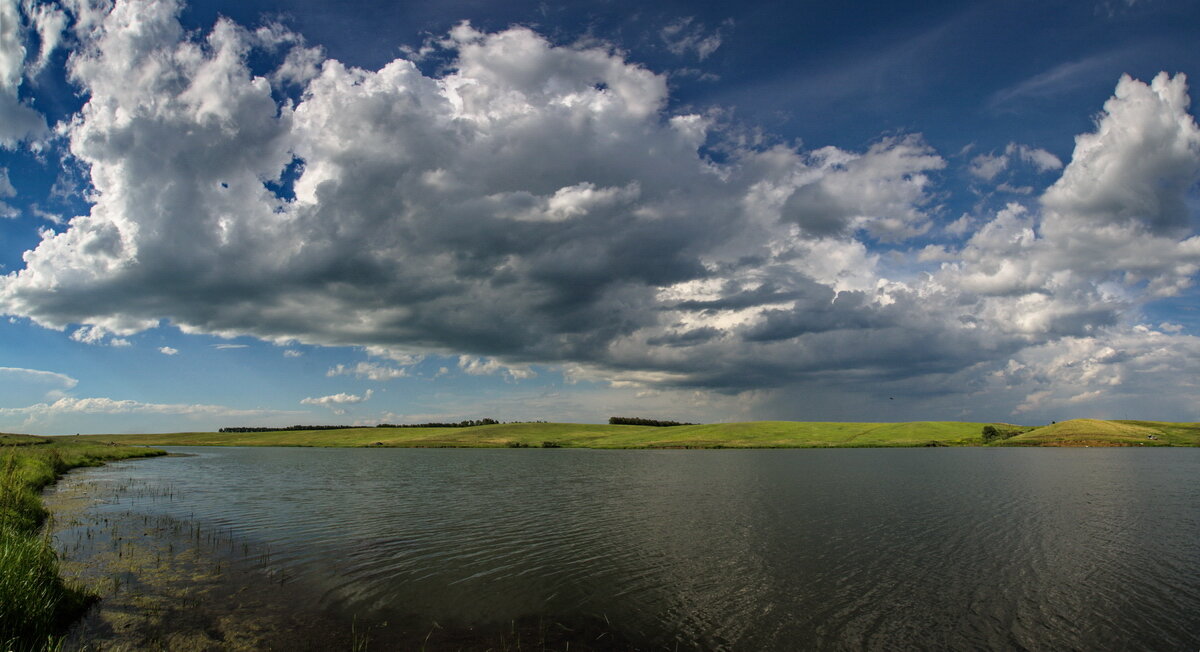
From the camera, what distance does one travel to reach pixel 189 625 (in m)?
15.6

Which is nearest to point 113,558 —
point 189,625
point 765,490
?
point 189,625

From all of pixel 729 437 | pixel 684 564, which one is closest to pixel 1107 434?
pixel 729 437

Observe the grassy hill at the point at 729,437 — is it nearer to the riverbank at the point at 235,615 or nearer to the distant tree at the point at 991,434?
the distant tree at the point at 991,434

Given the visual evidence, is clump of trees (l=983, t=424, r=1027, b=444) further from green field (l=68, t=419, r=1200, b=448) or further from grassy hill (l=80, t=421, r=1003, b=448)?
grassy hill (l=80, t=421, r=1003, b=448)

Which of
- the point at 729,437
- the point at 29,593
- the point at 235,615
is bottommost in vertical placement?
the point at 729,437

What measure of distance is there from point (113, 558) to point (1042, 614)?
33.4 metres

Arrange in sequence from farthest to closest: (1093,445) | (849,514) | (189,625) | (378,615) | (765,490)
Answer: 1. (1093,445)
2. (765,490)
3. (849,514)
4. (378,615)
5. (189,625)

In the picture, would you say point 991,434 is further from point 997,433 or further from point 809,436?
point 809,436

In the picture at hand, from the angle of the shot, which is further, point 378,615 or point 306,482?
point 306,482

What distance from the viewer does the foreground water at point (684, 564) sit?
53.8 feet

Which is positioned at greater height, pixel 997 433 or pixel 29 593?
pixel 29 593

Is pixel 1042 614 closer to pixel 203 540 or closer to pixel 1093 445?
pixel 203 540

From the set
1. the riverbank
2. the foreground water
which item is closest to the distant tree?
the foreground water

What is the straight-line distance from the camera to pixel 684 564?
2336 cm
